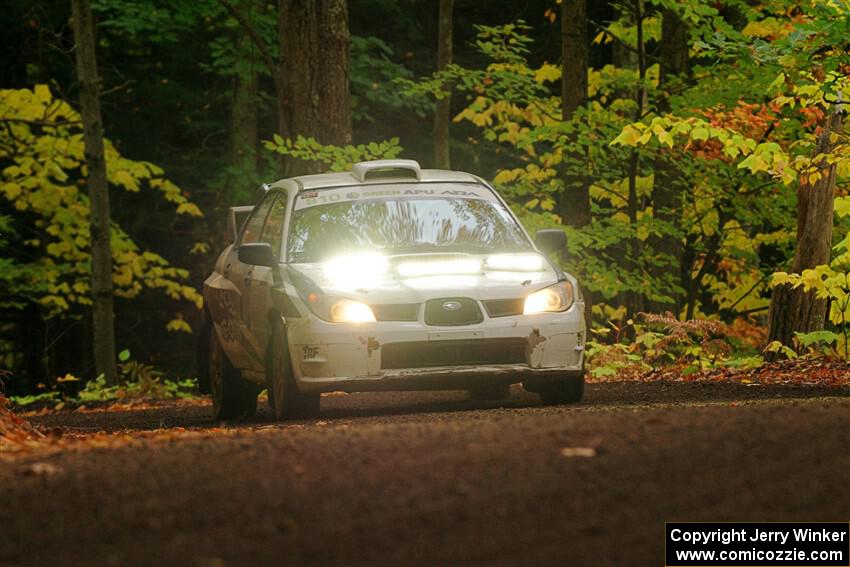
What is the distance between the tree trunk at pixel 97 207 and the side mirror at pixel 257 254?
44.1 feet

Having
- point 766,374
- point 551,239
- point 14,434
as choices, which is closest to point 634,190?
point 766,374

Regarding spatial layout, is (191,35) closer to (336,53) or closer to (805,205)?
(336,53)

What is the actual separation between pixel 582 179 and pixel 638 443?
15375mm

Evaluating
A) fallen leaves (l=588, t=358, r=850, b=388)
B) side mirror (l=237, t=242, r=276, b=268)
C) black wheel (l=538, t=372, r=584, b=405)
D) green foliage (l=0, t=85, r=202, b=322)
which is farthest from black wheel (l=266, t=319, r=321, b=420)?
green foliage (l=0, t=85, r=202, b=322)

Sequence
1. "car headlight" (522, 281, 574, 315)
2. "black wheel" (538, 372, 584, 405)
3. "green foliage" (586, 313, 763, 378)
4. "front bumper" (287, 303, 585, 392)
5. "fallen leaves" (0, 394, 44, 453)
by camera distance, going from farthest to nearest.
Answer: "green foliage" (586, 313, 763, 378)
"black wheel" (538, 372, 584, 405)
"car headlight" (522, 281, 574, 315)
"front bumper" (287, 303, 585, 392)
"fallen leaves" (0, 394, 44, 453)

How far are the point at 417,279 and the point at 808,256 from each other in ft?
22.5

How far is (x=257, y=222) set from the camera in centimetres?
1266

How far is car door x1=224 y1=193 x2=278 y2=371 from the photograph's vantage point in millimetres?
11320

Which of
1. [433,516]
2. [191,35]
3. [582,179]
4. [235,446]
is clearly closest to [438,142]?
[582,179]

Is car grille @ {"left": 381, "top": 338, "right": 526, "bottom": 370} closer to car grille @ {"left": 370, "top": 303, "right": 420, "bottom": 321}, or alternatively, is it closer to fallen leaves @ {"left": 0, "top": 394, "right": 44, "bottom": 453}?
car grille @ {"left": 370, "top": 303, "right": 420, "bottom": 321}

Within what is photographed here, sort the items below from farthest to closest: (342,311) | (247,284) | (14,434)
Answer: (247,284), (342,311), (14,434)

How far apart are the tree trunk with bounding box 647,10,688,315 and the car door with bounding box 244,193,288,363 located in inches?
381

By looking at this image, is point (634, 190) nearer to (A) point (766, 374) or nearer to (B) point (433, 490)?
(A) point (766, 374)

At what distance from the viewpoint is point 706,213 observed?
21688 millimetres
